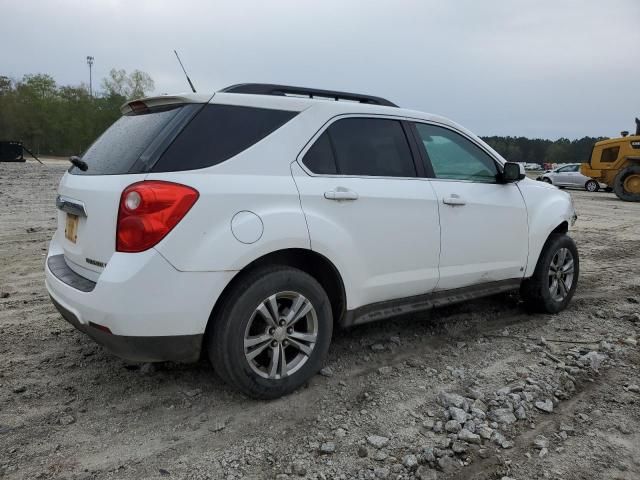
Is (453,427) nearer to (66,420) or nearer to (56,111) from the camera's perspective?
(66,420)

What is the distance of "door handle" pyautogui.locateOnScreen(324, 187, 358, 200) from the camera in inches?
126

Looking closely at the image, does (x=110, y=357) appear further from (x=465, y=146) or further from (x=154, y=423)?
(x=465, y=146)

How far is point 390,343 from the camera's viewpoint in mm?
4086

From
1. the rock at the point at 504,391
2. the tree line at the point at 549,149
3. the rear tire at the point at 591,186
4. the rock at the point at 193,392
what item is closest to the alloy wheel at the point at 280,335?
the rock at the point at 193,392

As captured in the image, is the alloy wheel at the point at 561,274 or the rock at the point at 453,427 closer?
the rock at the point at 453,427

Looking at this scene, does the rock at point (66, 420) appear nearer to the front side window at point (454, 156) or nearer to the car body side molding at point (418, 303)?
the car body side molding at point (418, 303)

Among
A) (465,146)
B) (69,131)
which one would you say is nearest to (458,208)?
(465,146)

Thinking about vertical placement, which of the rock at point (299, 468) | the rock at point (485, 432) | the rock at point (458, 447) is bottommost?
the rock at point (299, 468)

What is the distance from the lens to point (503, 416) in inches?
117

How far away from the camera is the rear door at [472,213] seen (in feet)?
12.8

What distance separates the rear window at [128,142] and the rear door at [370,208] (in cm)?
80

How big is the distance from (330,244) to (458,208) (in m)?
1.27

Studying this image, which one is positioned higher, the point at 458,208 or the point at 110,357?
the point at 458,208

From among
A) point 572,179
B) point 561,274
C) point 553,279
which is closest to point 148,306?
point 553,279
